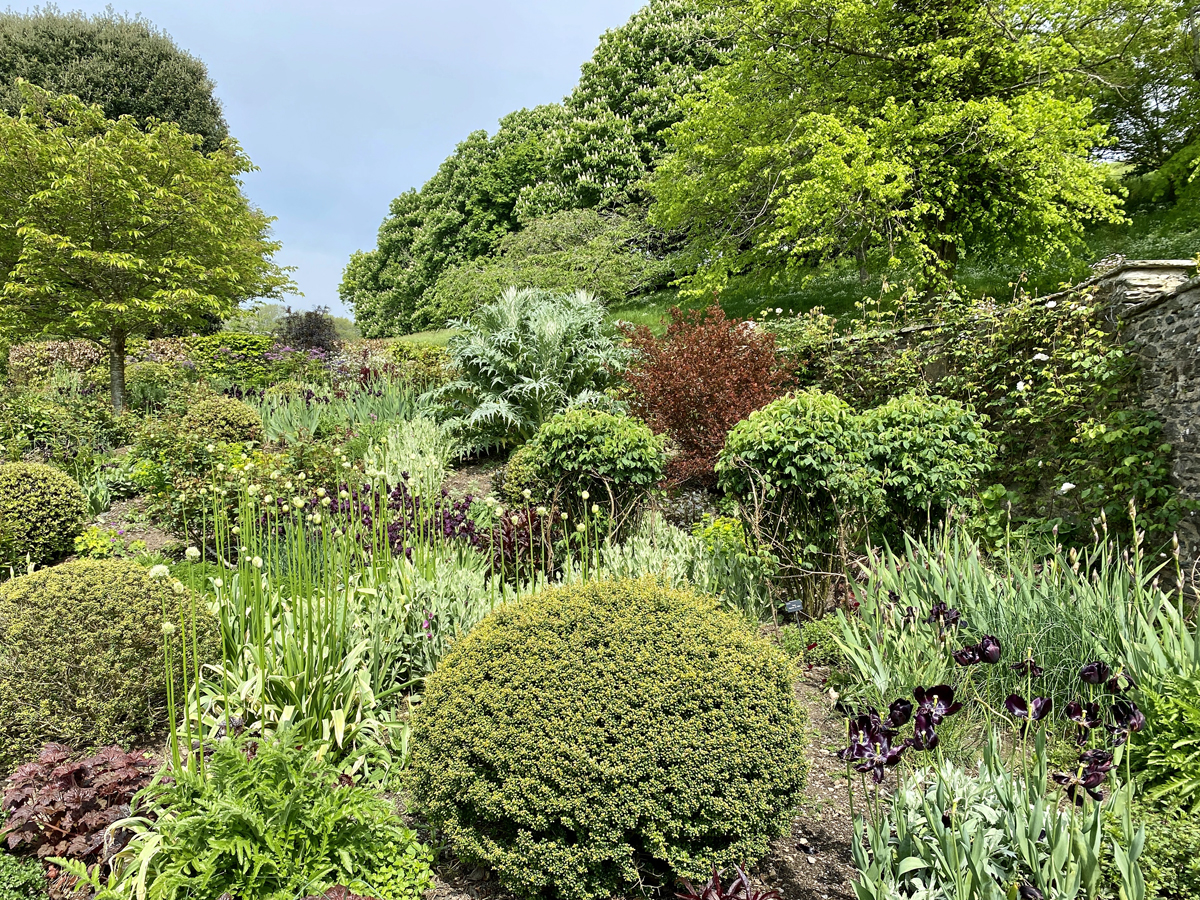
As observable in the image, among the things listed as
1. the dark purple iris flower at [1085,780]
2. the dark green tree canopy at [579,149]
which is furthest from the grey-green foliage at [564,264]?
the dark purple iris flower at [1085,780]

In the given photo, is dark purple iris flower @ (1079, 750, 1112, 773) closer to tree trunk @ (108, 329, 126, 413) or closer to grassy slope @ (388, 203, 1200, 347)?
grassy slope @ (388, 203, 1200, 347)

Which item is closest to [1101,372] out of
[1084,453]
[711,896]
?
[1084,453]

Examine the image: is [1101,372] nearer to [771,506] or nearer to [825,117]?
[771,506]

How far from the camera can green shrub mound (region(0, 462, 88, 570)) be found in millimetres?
6062

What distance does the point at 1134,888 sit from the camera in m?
1.86

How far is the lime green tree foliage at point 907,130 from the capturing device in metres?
9.44

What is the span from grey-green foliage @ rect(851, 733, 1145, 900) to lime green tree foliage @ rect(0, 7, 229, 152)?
85.9ft

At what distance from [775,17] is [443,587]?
11.8 meters

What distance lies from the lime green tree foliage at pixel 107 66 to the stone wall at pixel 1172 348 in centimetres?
2528

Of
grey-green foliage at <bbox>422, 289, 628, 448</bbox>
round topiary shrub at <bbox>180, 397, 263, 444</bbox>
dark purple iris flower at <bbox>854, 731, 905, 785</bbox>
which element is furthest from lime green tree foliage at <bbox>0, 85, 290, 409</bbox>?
dark purple iris flower at <bbox>854, 731, 905, 785</bbox>

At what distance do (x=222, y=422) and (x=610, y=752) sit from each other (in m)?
6.86

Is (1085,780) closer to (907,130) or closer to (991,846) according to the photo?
(991,846)

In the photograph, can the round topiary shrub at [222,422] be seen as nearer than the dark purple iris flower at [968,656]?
No

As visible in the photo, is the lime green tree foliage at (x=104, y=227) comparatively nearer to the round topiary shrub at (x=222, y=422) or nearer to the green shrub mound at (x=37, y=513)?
the round topiary shrub at (x=222, y=422)
